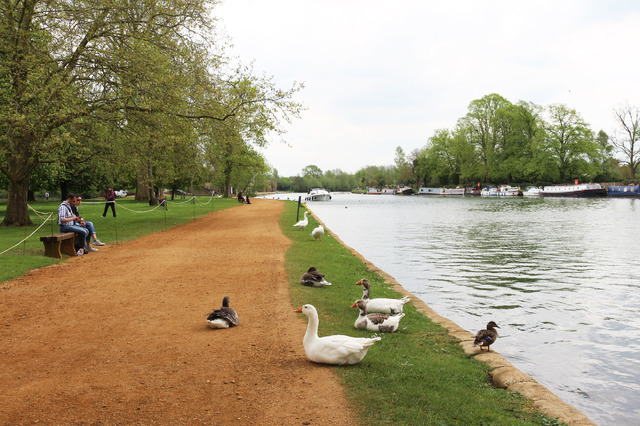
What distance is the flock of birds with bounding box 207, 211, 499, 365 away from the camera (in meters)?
6.54

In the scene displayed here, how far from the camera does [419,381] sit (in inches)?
239

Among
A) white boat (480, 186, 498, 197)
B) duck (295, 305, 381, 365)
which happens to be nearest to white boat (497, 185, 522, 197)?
white boat (480, 186, 498, 197)

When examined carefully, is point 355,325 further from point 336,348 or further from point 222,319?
point 222,319

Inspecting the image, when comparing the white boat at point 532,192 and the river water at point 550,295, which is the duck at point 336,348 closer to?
the river water at point 550,295

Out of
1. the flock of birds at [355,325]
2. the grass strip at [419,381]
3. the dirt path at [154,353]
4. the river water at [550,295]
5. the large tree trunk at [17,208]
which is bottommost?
the river water at [550,295]

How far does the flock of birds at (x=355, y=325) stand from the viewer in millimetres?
6539

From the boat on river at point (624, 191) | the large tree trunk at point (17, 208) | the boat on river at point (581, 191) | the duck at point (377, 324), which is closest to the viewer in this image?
the duck at point (377, 324)

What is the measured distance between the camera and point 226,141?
26.2m

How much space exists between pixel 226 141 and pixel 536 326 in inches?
793

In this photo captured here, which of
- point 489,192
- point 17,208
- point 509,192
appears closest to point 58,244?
point 17,208

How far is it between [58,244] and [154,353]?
10.3 metres

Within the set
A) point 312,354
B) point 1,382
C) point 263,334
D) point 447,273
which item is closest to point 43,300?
point 1,382

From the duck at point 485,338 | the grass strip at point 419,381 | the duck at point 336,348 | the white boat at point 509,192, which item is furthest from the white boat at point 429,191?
the duck at point 336,348

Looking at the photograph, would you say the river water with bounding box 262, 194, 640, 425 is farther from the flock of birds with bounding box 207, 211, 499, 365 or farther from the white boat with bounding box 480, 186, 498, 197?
the white boat with bounding box 480, 186, 498, 197
